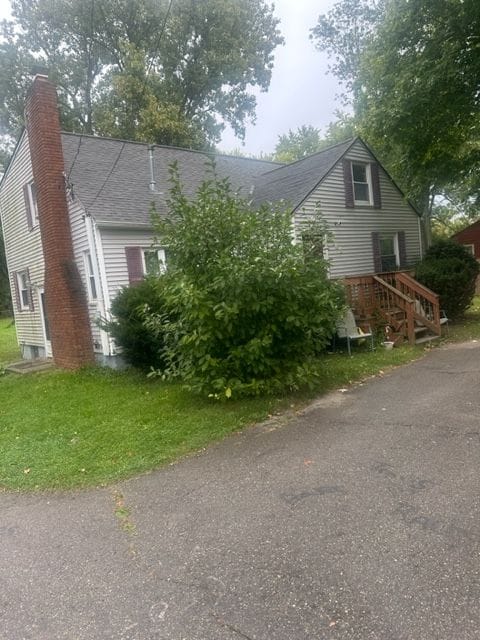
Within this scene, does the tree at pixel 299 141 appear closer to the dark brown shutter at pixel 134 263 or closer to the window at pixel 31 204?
the window at pixel 31 204

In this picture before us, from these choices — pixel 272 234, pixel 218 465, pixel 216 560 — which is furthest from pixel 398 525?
pixel 272 234

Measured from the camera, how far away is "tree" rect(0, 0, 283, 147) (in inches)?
899

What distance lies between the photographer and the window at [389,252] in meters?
15.1

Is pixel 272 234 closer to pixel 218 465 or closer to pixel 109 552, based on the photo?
pixel 218 465

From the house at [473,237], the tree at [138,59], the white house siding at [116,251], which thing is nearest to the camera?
the white house siding at [116,251]

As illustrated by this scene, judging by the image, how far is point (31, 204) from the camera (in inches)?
501

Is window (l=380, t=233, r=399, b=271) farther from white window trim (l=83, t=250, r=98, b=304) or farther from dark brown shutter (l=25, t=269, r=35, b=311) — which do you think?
dark brown shutter (l=25, t=269, r=35, b=311)

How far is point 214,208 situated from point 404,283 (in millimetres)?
6417

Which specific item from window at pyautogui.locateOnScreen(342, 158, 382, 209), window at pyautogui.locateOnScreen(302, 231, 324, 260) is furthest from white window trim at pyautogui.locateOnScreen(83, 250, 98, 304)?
window at pyautogui.locateOnScreen(342, 158, 382, 209)

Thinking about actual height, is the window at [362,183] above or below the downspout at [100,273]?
above

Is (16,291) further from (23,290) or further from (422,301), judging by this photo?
(422,301)

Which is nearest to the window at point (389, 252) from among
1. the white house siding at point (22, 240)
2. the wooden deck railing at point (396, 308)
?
the wooden deck railing at point (396, 308)

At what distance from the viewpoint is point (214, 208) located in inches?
246

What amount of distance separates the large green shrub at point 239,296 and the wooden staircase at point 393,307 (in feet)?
13.4
